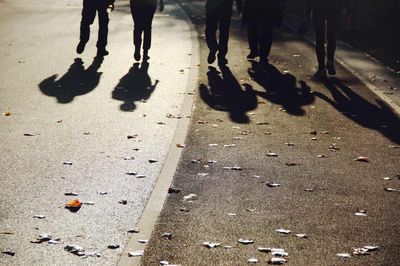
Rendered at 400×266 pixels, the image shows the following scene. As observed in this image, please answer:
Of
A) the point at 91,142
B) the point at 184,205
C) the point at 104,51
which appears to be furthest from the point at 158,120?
the point at 104,51

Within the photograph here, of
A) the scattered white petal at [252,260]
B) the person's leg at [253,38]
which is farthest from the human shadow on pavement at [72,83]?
the scattered white petal at [252,260]

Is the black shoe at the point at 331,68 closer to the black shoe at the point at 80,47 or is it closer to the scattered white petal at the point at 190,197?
the black shoe at the point at 80,47

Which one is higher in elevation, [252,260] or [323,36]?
[252,260]

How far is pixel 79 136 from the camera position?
11484mm

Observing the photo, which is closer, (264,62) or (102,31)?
(264,62)

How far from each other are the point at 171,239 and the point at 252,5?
1251cm

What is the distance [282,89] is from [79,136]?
527 cm

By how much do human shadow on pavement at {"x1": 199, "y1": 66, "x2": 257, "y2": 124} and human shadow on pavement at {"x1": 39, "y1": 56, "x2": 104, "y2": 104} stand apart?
5.72 feet

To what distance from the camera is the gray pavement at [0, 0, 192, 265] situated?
24.7 feet

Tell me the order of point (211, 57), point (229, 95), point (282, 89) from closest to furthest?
point (229, 95)
point (282, 89)
point (211, 57)

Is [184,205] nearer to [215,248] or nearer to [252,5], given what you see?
[215,248]

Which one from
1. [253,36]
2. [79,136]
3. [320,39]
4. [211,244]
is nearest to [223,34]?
[253,36]

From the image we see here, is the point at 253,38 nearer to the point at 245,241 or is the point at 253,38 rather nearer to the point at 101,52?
the point at 101,52

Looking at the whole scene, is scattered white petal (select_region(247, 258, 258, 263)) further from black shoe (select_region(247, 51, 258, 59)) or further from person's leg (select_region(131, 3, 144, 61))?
black shoe (select_region(247, 51, 258, 59))
